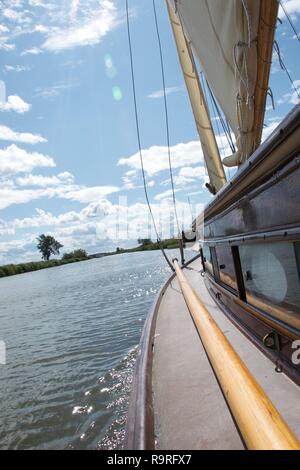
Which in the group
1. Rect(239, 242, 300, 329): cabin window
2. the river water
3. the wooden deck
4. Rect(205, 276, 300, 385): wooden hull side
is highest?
Rect(239, 242, 300, 329): cabin window

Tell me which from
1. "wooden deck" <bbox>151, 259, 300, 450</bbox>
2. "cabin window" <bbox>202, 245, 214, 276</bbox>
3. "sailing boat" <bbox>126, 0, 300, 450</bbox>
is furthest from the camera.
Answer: "cabin window" <bbox>202, 245, 214, 276</bbox>

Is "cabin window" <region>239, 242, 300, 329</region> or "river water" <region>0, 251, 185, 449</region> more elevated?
"cabin window" <region>239, 242, 300, 329</region>

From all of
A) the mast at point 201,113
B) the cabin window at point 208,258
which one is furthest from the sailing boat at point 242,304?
the mast at point 201,113

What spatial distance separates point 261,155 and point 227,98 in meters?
2.18

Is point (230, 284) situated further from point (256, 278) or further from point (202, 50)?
point (202, 50)

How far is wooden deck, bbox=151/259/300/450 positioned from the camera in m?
2.55

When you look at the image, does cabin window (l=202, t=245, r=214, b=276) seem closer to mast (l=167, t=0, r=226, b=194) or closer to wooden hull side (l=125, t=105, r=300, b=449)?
mast (l=167, t=0, r=226, b=194)

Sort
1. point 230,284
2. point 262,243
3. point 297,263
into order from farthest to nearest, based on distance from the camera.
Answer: point 230,284 → point 262,243 → point 297,263

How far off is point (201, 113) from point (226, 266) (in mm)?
4778

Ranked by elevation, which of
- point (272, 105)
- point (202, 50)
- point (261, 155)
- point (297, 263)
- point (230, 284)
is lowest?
point (230, 284)

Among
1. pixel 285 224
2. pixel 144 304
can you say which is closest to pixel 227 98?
pixel 285 224

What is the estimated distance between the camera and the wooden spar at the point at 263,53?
315 cm

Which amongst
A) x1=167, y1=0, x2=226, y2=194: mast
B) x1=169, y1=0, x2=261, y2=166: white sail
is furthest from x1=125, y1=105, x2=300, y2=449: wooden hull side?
x1=167, y1=0, x2=226, y2=194: mast

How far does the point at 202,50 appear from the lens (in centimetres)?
462
